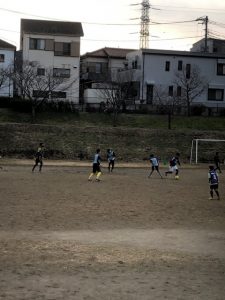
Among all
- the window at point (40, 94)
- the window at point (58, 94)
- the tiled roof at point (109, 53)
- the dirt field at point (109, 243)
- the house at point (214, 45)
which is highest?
the house at point (214, 45)

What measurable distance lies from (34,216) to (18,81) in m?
40.7

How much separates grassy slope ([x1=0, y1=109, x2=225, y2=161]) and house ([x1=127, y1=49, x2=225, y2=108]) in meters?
11.5

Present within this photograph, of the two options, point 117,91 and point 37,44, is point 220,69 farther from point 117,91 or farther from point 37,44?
point 37,44

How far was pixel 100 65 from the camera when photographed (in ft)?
235

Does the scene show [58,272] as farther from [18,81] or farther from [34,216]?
[18,81]

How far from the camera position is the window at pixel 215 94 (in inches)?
2549

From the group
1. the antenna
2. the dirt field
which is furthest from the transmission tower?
the dirt field

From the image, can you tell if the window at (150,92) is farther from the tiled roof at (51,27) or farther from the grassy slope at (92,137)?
the grassy slope at (92,137)

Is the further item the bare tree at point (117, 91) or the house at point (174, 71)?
the house at point (174, 71)

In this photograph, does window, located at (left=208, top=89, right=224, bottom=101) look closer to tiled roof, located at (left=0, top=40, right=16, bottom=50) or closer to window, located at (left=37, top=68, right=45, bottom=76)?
window, located at (left=37, top=68, right=45, bottom=76)

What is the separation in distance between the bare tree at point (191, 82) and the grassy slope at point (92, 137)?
32.9ft

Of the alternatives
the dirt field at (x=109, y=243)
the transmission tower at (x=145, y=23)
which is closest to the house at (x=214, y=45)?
the transmission tower at (x=145, y=23)

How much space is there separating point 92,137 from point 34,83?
13406 mm

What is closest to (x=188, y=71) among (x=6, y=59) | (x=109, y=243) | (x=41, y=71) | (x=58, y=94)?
(x=58, y=94)
